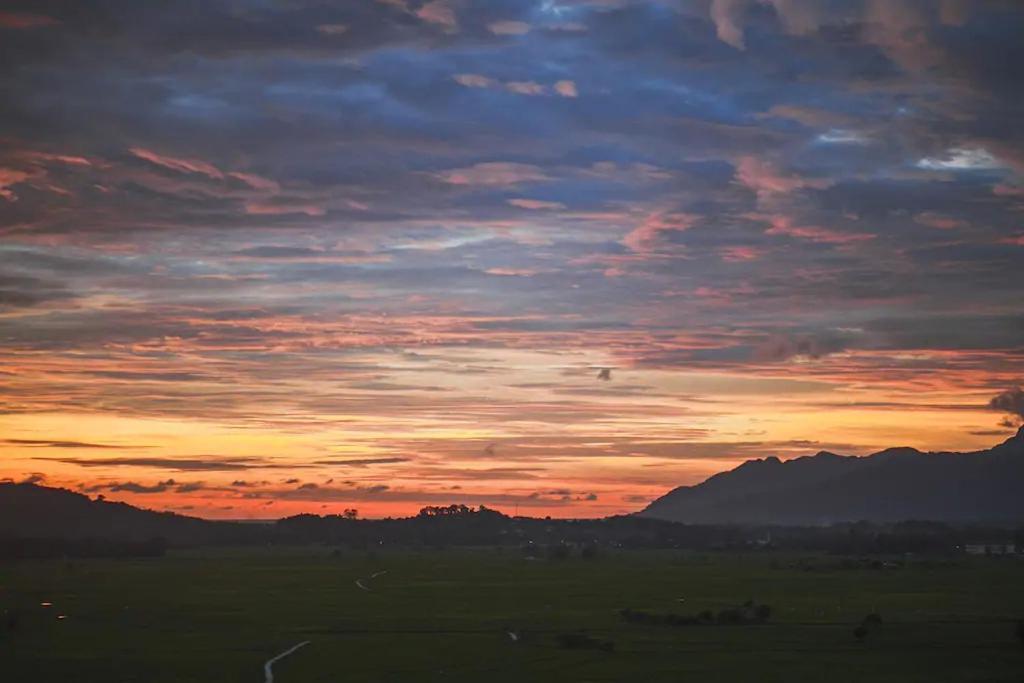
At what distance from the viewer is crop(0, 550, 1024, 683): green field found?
5956cm

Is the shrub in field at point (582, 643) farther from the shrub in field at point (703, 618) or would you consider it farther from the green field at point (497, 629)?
the shrub in field at point (703, 618)

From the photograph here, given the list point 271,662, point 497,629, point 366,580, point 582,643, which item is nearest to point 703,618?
point 497,629

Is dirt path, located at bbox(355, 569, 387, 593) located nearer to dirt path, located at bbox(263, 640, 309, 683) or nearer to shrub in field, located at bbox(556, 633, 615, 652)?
dirt path, located at bbox(263, 640, 309, 683)

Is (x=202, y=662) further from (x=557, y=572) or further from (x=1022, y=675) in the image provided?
(x=557, y=572)

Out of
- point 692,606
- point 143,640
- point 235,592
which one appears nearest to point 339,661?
point 143,640

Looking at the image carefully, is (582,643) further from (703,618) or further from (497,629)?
(703,618)

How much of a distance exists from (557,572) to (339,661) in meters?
105

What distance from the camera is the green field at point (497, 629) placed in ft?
195

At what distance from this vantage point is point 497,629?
79062mm

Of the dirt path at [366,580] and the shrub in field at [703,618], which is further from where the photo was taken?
the dirt path at [366,580]

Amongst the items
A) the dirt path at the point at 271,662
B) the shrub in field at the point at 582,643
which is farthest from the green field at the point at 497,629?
the shrub in field at the point at 582,643

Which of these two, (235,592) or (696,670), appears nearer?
(696,670)

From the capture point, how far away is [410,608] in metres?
98.6

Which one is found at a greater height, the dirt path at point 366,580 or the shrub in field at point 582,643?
the dirt path at point 366,580
